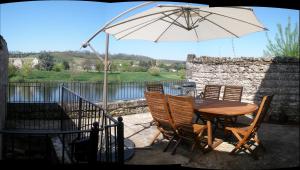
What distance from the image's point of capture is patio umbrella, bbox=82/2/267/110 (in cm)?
416

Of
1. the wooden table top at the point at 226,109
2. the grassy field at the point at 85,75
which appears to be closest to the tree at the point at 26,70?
the grassy field at the point at 85,75

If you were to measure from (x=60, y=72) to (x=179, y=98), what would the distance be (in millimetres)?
24420

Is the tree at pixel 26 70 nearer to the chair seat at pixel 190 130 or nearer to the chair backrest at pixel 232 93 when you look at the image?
the chair backrest at pixel 232 93

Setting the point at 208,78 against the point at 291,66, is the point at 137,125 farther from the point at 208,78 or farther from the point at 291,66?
the point at 291,66

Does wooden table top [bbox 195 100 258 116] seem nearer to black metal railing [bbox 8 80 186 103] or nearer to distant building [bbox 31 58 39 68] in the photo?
black metal railing [bbox 8 80 186 103]

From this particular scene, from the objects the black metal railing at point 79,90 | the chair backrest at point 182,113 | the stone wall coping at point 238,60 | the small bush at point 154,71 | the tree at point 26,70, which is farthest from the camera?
the small bush at point 154,71

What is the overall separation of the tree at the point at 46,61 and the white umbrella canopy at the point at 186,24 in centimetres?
2081

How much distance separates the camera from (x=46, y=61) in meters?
26.3

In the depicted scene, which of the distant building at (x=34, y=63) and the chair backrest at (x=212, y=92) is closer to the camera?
the chair backrest at (x=212, y=92)

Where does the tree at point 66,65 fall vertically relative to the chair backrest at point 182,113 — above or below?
above

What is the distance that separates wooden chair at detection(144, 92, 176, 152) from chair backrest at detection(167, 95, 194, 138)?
0.25ft

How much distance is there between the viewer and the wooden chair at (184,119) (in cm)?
354

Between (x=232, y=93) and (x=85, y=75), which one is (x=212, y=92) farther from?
(x=85, y=75)

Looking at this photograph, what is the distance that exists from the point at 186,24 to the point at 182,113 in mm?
1909
